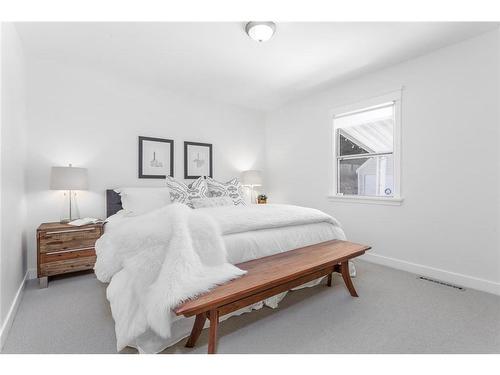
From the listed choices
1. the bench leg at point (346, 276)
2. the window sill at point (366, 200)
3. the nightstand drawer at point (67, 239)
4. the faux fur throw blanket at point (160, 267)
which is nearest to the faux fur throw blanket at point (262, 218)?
the faux fur throw blanket at point (160, 267)

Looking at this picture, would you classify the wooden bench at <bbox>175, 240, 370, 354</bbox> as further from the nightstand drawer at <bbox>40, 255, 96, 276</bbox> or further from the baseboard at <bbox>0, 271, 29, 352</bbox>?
the nightstand drawer at <bbox>40, 255, 96, 276</bbox>

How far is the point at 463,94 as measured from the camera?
8.51ft

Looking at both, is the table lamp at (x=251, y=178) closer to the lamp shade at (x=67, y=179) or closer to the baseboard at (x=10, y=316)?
the lamp shade at (x=67, y=179)

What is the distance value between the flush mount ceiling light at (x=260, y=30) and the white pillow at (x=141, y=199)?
6.86 ft

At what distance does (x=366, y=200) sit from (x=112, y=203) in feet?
10.8

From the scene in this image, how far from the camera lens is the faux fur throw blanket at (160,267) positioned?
1.47 m

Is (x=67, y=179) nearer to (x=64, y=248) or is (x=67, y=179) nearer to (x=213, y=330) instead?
(x=64, y=248)

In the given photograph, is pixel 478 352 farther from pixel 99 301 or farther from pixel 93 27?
pixel 93 27

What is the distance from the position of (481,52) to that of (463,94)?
39 cm

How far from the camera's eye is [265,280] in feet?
5.54

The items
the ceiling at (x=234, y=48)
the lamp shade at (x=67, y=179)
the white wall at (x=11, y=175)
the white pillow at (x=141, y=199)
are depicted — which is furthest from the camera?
the white pillow at (x=141, y=199)

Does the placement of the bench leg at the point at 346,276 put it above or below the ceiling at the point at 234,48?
below

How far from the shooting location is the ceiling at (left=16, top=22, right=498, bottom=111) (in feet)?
7.77

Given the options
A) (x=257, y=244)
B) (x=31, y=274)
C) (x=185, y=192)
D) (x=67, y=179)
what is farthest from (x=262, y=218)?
(x=31, y=274)
